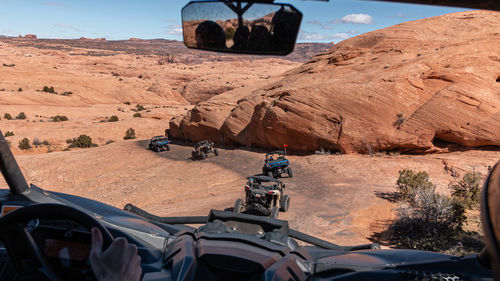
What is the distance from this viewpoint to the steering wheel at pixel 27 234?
1.83 m

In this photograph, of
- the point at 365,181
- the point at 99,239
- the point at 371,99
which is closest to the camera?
the point at 99,239

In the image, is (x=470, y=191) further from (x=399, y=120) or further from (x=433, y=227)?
(x=399, y=120)

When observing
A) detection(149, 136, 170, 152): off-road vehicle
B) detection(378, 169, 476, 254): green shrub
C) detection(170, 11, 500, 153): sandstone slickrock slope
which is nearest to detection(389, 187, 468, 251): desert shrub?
detection(378, 169, 476, 254): green shrub

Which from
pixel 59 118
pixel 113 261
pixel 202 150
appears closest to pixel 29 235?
pixel 113 261

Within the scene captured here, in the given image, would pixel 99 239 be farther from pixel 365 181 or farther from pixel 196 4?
pixel 365 181

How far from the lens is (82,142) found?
26375 mm

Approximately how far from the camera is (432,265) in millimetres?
2229

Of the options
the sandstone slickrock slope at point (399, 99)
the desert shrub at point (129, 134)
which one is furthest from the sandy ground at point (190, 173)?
the sandstone slickrock slope at point (399, 99)

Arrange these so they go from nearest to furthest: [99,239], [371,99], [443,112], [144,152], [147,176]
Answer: [99,239], [443,112], [371,99], [147,176], [144,152]

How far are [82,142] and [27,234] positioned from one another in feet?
88.8

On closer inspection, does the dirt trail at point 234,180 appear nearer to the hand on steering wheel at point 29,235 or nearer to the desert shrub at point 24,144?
the desert shrub at point 24,144

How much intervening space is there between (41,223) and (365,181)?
37.7 ft

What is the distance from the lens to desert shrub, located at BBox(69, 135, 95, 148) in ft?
86.2

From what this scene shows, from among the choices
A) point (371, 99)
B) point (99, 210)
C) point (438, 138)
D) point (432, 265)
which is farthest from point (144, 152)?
point (432, 265)
